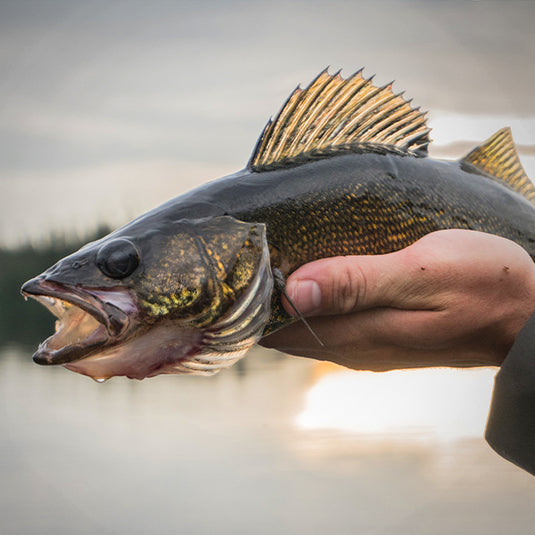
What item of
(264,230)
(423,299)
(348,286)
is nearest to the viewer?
(264,230)

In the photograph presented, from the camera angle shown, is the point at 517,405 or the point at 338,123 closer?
the point at 517,405

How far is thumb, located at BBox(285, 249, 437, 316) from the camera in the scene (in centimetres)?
253

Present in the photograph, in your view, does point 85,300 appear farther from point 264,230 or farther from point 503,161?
point 503,161

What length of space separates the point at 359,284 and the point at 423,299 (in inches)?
13.8

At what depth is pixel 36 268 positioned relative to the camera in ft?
110

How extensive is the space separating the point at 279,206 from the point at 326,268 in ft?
1.04

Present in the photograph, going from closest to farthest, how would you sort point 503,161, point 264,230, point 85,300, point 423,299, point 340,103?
1. point 85,300
2. point 264,230
3. point 423,299
4. point 340,103
5. point 503,161

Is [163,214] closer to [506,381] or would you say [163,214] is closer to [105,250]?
[105,250]

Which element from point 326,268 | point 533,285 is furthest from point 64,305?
point 533,285

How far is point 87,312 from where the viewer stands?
2186 millimetres

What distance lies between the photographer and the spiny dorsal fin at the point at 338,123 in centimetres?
274

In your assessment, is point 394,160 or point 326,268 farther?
point 394,160

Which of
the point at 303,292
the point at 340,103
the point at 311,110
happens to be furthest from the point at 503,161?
the point at 303,292

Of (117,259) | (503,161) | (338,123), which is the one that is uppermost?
(338,123)
